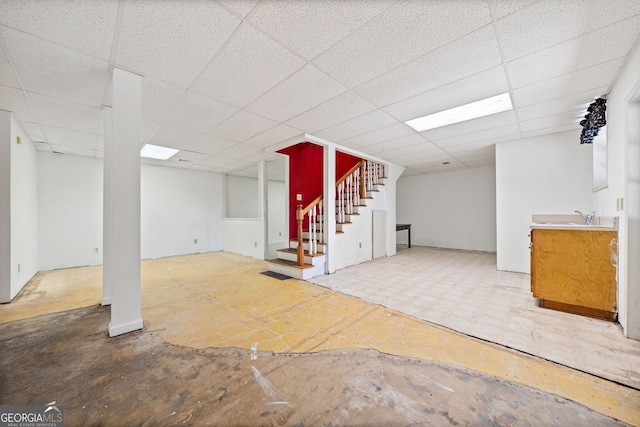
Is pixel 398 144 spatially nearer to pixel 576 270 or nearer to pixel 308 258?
pixel 308 258

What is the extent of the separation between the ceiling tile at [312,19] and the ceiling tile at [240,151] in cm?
294

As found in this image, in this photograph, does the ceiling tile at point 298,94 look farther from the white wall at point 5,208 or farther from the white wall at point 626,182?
the white wall at point 5,208

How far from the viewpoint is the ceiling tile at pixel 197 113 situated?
265cm

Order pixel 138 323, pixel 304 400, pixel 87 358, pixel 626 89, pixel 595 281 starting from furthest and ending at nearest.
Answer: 1. pixel 595 281
2. pixel 138 323
3. pixel 626 89
4. pixel 87 358
5. pixel 304 400

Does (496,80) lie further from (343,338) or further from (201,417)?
(201,417)

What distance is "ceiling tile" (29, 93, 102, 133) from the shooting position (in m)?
2.65

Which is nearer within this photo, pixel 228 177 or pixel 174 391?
pixel 174 391

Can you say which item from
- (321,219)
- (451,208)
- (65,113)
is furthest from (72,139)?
(451,208)

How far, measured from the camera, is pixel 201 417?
4.12 ft

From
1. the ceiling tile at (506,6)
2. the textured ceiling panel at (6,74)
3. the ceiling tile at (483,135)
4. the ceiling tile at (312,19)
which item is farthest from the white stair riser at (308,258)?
the textured ceiling panel at (6,74)

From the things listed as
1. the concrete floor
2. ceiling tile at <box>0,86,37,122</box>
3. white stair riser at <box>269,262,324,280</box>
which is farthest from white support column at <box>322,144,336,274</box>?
ceiling tile at <box>0,86,37,122</box>

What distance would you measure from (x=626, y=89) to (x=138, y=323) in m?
4.91

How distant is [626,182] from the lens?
197 cm

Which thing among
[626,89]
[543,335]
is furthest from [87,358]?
[626,89]
